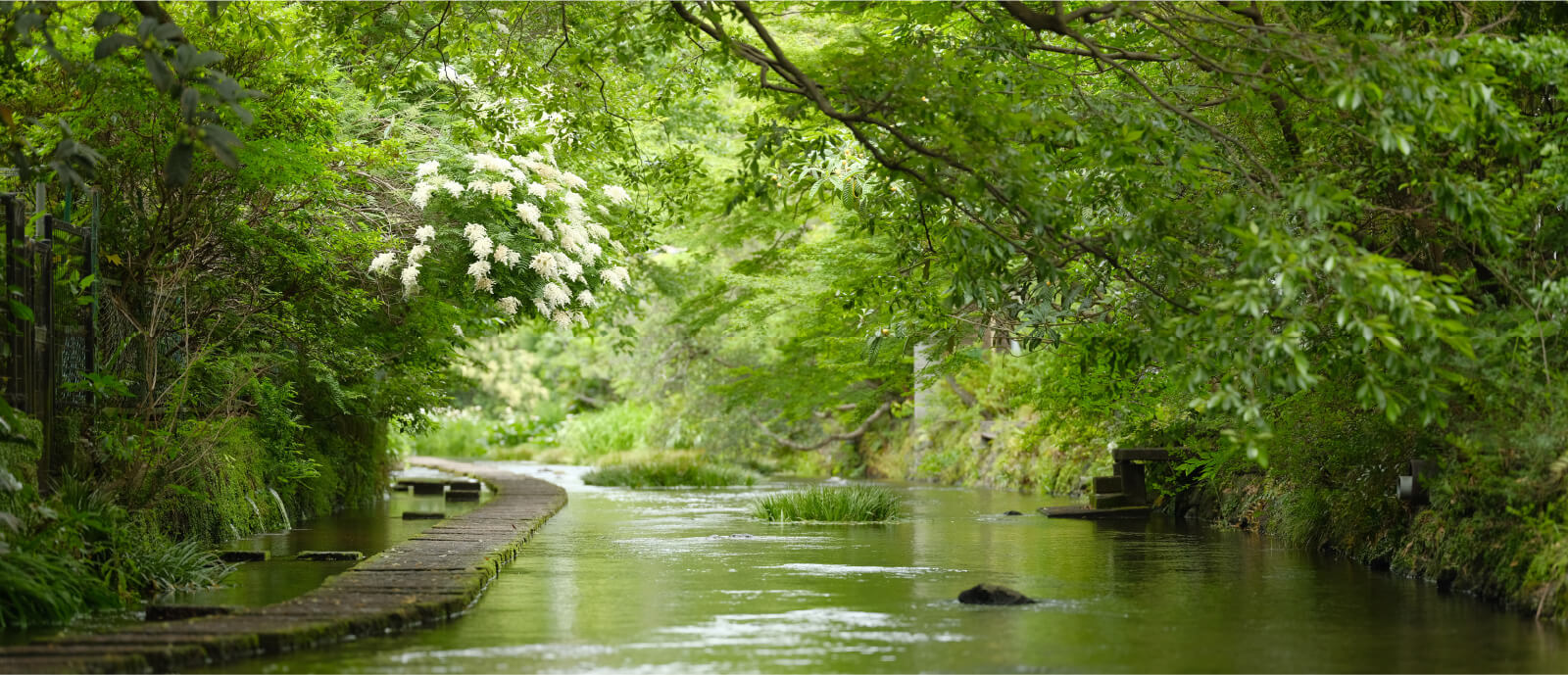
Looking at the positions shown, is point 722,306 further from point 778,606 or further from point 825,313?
point 778,606

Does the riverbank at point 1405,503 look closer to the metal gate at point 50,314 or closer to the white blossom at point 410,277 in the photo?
the white blossom at point 410,277

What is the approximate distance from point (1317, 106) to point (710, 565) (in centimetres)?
498

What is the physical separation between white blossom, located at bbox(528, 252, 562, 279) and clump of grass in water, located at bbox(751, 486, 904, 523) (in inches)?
130

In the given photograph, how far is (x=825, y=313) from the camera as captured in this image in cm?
2038

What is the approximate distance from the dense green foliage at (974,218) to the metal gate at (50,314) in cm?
19

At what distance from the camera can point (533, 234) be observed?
15562 mm

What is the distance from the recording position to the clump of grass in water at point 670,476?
2566 cm

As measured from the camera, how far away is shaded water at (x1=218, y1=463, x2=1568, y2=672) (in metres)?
6.37

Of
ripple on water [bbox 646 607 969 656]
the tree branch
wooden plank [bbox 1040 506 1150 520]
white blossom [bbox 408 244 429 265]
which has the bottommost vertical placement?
ripple on water [bbox 646 607 969 656]

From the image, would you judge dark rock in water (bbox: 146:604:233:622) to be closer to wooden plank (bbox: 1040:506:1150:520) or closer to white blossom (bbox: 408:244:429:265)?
white blossom (bbox: 408:244:429:265)

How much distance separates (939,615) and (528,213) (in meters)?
8.52

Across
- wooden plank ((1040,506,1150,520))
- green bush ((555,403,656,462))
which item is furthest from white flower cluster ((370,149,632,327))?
green bush ((555,403,656,462))

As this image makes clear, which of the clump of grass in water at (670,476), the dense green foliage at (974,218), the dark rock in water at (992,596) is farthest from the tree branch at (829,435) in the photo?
the dark rock in water at (992,596)

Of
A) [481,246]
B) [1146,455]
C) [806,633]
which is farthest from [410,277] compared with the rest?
[1146,455]
